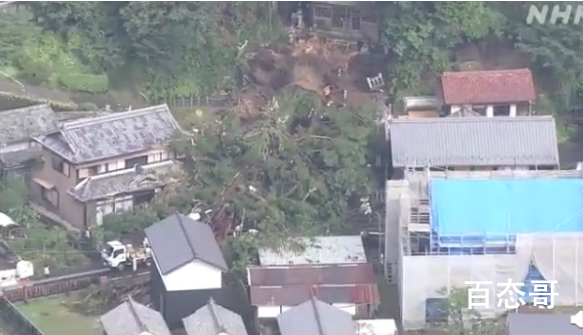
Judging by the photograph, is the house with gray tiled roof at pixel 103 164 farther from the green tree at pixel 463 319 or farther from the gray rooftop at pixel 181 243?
the green tree at pixel 463 319

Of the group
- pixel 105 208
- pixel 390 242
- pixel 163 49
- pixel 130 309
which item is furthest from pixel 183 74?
pixel 130 309

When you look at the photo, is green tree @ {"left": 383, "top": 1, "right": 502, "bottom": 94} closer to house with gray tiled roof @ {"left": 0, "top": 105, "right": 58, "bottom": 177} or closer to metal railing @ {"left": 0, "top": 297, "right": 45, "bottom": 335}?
house with gray tiled roof @ {"left": 0, "top": 105, "right": 58, "bottom": 177}

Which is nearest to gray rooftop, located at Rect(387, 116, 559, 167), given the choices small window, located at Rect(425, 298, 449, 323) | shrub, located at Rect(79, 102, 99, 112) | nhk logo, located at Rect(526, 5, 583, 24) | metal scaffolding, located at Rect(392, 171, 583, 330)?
metal scaffolding, located at Rect(392, 171, 583, 330)

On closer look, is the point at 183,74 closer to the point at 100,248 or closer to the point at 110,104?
the point at 110,104

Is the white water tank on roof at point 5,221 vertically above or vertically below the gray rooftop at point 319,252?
above

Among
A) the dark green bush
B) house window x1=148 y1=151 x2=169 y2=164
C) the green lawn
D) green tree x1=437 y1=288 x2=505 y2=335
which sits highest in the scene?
the dark green bush

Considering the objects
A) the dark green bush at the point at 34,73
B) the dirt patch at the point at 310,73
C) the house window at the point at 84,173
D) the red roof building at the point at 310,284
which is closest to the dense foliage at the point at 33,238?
the house window at the point at 84,173

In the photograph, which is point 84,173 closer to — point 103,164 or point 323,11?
point 103,164

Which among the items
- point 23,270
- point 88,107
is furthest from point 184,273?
point 88,107
